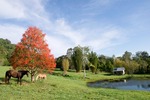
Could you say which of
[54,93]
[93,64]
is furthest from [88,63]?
[54,93]

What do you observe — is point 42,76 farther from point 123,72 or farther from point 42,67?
point 123,72

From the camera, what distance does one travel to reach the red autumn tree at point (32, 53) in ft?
106

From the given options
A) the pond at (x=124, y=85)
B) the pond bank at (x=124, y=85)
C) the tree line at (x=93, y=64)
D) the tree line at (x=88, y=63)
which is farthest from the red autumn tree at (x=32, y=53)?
the tree line at (x=93, y=64)

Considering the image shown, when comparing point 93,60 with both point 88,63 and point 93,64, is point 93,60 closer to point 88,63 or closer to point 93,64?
point 93,64

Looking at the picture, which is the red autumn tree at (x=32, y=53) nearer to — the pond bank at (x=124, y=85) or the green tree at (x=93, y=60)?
the pond bank at (x=124, y=85)

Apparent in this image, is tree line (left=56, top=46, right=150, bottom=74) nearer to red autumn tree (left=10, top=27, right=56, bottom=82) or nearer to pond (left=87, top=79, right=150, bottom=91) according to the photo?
pond (left=87, top=79, right=150, bottom=91)

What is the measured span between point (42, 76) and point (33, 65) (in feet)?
36.9

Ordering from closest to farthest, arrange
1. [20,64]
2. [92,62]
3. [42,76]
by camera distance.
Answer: [20,64]
[42,76]
[92,62]

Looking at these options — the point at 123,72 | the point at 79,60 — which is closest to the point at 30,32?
the point at 79,60

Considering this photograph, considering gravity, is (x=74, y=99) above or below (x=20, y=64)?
below

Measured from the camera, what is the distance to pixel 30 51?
32844 millimetres

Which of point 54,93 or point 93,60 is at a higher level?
point 93,60

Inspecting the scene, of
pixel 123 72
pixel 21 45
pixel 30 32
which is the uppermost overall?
pixel 30 32

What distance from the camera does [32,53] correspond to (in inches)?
1291
